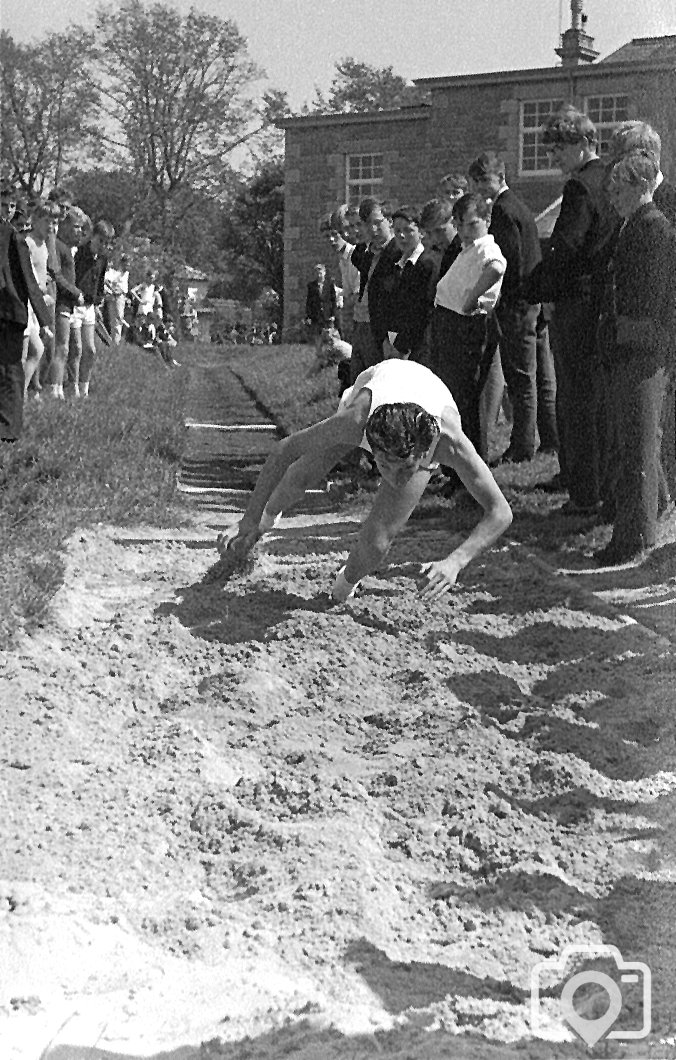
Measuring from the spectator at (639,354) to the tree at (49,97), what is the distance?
10.6 feet

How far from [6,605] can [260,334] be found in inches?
949

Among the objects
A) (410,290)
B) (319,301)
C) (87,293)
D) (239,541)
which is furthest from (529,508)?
Answer: (319,301)

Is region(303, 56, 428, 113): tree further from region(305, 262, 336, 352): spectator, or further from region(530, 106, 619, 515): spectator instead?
region(305, 262, 336, 352): spectator

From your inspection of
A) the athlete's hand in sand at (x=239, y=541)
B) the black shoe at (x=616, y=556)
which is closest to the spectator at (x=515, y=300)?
the black shoe at (x=616, y=556)

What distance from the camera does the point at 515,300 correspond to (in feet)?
30.1

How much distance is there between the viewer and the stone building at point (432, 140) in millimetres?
15117

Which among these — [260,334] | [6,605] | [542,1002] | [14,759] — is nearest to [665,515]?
[6,605]

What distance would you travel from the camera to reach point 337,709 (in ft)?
18.9

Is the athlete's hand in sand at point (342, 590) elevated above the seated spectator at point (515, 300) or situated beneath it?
situated beneath

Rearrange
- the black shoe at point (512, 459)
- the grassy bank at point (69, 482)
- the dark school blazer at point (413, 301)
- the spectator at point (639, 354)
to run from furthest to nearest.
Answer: the black shoe at point (512, 459), the dark school blazer at point (413, 301), the spectator at point (639, 354), the grassy bank at point (69, 482)

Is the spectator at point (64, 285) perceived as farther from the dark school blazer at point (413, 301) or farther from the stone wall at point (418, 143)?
the dark school blazer at point (413, 301)

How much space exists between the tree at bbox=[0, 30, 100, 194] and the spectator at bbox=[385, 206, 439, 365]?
196 cm

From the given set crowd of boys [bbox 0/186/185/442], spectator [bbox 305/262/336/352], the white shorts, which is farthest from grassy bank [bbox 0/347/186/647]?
spectator [bbox 305/262/336/352]

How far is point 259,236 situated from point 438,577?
13826 mm
